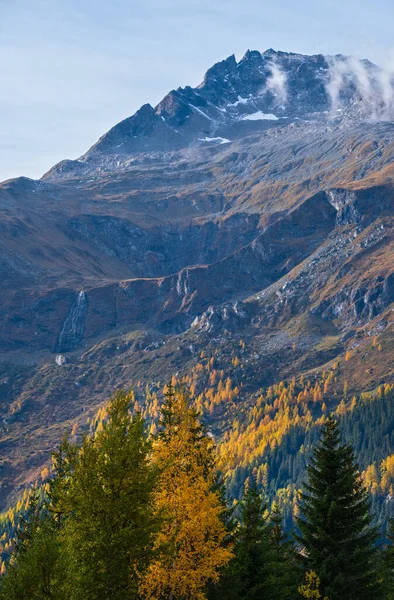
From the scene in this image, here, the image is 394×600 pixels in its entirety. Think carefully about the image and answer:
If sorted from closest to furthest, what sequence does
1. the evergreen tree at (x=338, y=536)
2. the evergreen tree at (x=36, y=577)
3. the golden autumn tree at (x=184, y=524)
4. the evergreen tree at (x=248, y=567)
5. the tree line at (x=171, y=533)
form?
the evergreen tree at (x=36, y=577) → the tree line at (x=171, y=533) → the golden autumn tree at (x=184, y=524) → the evergreen tree at (x=248, y=567) → the evergreen tree at (x=338, y=536)

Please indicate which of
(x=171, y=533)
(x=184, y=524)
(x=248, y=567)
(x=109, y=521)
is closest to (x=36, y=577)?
(x=109, y=521)

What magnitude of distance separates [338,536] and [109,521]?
712 inches

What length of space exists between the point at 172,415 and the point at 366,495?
15.0 meters

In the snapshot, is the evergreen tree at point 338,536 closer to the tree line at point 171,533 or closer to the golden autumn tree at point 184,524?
the tree line at point 171,533

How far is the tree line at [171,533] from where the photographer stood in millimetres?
30922

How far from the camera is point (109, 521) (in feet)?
103

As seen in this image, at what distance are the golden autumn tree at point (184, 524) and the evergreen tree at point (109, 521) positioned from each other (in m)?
1.56

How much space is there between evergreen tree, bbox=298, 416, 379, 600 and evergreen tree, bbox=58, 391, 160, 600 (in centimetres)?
1435

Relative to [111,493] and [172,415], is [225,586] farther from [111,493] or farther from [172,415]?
[111,493]

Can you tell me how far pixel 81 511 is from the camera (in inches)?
1254

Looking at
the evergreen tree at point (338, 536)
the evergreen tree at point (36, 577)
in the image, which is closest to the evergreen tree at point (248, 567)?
the evergreen tree at point (338, 536)

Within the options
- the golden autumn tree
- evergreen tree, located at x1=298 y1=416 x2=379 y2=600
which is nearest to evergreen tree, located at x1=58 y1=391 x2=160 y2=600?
the golden autumn tree

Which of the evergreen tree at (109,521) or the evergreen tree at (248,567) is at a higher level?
the evergreen tree at (109,521)

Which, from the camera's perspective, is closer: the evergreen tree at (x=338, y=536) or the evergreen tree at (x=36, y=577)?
the evergreen tree at (x=36, y=577)
